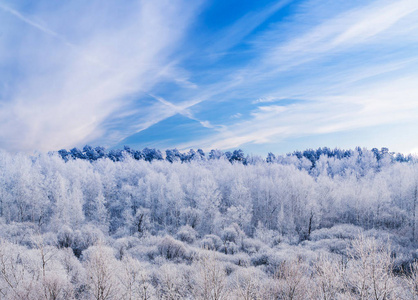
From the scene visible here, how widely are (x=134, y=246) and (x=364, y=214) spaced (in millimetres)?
57784

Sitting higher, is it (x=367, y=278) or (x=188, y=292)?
(x=367, y=278)

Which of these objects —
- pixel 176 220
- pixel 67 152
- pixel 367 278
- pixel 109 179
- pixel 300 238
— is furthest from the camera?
pixel 67 152

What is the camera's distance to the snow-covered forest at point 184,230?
29188 millimetres

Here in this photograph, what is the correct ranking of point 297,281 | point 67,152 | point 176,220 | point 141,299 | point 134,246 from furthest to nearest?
point 67,152
point 176,220
point 134,246
point 141,299
point 297,281

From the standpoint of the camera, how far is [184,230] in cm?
5712

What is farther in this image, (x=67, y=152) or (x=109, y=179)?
(x=67, y=152)

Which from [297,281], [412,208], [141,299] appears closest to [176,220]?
[141,299]

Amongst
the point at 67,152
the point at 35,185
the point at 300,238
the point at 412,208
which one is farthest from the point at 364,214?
the point at 67,152

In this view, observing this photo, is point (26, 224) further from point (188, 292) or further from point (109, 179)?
point (188, 292)

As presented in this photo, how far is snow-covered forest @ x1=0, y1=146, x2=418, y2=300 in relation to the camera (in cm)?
2919

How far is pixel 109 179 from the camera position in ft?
262

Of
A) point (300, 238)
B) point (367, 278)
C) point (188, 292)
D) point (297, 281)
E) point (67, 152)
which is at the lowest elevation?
point (300, 238)

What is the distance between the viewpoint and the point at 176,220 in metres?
68.7

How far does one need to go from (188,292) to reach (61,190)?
167 feet
